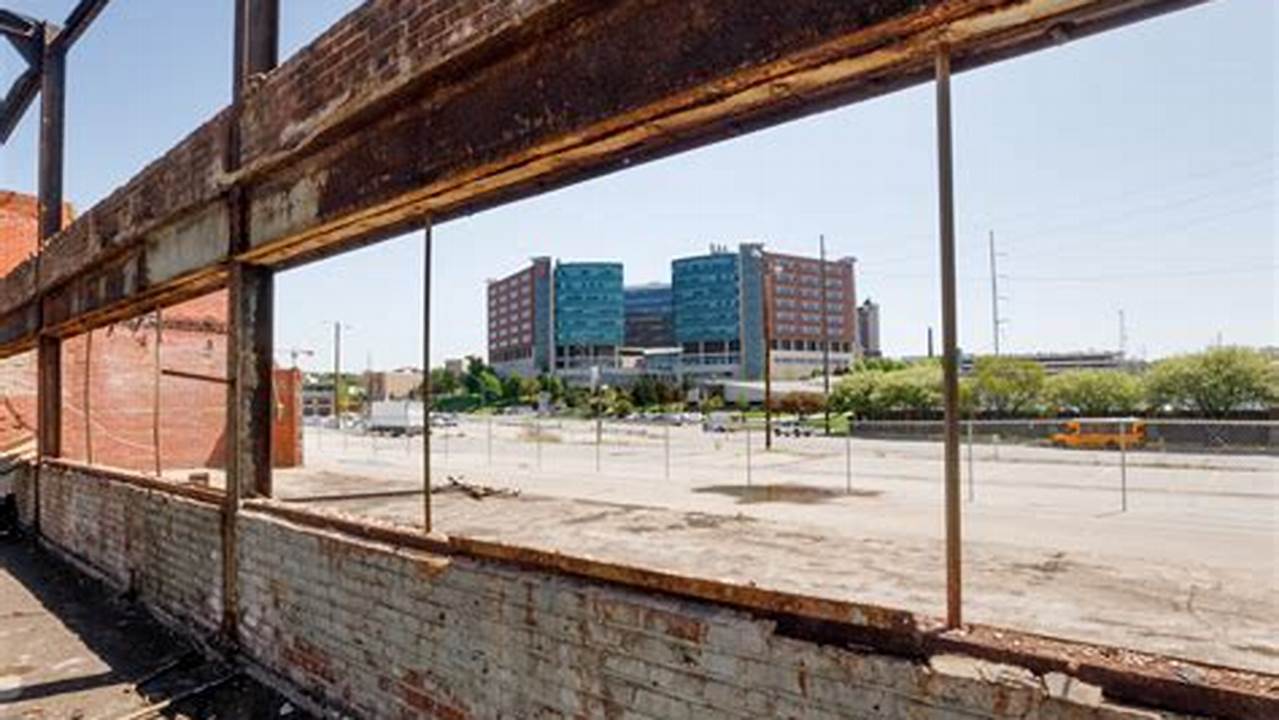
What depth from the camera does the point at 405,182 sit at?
430 cm

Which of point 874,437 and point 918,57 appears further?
point 874,437

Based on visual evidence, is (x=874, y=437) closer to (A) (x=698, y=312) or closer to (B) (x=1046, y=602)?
(B) (x=1046, y=602)

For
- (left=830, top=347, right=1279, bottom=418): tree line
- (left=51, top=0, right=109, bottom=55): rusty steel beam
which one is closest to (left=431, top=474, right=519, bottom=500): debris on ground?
(left=51, top=0, right=109, bottom=55): rusty steel beam

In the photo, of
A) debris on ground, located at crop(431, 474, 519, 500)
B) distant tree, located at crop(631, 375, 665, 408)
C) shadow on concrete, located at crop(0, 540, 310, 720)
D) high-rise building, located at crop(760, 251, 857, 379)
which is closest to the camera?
shadow on concrete, located at crop(0, 540, 310, 720)

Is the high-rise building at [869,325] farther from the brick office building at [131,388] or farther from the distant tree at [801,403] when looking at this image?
the brick office building at [131,388]

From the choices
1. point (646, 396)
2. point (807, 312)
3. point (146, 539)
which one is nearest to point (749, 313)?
point (807, 312)

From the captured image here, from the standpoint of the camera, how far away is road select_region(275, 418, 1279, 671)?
3352 millimetres

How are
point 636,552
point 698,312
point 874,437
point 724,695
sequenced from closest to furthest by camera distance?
point 724,695
point 636,552
point 874,437
point 698,312

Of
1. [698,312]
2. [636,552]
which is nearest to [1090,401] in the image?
[636,552]

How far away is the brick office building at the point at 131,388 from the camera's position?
49.3 ft

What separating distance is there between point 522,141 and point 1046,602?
3.15m

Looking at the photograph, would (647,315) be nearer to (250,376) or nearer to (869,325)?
(869,325)

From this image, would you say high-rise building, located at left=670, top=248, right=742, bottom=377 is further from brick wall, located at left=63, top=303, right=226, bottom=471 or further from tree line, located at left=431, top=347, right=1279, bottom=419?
brick wall, located at left=63, top=303, right=226, bottom=471

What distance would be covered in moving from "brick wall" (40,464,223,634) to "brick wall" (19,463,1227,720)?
0.03 meters
